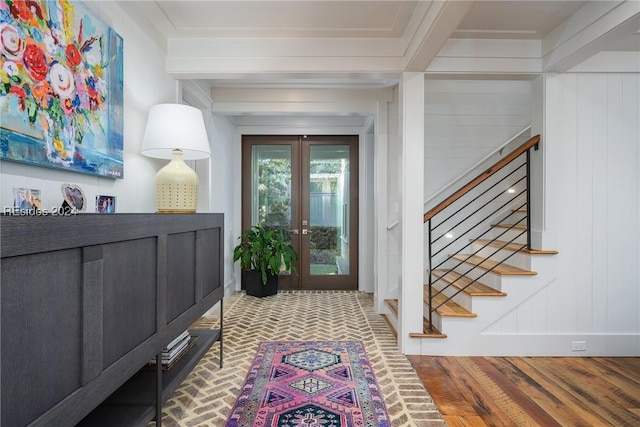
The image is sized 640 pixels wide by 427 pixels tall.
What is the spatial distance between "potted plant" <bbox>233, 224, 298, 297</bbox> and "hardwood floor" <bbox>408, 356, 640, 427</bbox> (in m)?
2.18

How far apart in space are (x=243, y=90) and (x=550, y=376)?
12.4 feet

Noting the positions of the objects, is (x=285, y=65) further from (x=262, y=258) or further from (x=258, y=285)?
(x=258, y=285)

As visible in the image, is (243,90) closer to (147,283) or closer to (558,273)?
(147,283)

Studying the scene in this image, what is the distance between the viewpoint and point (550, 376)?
2270 mm

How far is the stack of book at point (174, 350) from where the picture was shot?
5.80 feet

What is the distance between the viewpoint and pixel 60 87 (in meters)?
1.44

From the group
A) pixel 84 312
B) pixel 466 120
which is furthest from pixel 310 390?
pixel 466 120

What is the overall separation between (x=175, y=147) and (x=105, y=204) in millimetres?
480

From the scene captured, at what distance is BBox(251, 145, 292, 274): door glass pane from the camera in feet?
15.6

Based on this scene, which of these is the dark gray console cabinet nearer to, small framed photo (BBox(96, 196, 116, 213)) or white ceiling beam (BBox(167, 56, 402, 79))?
small framed photo (BBox(96, 196, 116, 213))

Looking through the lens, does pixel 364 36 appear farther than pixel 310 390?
Yes

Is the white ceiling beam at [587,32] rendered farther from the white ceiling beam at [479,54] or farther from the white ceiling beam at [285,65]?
the white ceiling beam at [285,65]

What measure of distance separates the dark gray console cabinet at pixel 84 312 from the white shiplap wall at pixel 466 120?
310cm

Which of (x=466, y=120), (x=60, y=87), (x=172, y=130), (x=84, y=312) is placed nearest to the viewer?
(x=84, y=312)
